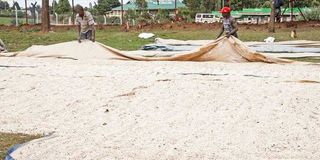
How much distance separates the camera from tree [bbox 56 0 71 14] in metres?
49.6

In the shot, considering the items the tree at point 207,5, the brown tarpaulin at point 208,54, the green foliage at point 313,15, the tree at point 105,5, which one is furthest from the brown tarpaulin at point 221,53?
the tree at point 105,5

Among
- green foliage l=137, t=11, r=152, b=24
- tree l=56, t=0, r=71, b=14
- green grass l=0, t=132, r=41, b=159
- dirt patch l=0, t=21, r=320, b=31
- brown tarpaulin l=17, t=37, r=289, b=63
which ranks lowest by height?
green grass l=0, t=132, r=41, b=159

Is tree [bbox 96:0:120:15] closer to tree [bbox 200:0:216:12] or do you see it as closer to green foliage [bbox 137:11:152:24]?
tree [bbox 200:0:216:12]

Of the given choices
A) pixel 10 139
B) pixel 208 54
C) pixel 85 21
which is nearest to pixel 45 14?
pixel 85 21

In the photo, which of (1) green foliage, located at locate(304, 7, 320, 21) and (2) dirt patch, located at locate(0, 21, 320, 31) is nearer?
(2) dirt patch, located at locate(0, 21, 320, 31)

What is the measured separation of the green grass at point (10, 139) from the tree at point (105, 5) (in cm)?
4926

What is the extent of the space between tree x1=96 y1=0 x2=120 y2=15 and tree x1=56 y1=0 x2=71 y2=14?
11.7 ft

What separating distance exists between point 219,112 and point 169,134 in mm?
756

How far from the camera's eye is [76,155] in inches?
164

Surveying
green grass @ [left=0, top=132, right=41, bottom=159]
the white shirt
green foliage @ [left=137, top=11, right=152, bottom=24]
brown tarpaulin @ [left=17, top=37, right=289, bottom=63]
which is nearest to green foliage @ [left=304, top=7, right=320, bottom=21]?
green foliage @ [left=137, top=11, right=152, bottom=24]

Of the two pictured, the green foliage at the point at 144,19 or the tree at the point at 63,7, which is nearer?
the green foliage at the point at 144,19

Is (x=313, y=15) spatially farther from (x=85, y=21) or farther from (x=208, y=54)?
(x=208, y=54)

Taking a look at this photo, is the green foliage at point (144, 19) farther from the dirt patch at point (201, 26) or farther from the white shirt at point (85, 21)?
the white shirt at point (85, 21)

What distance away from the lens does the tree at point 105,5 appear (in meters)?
54.7
